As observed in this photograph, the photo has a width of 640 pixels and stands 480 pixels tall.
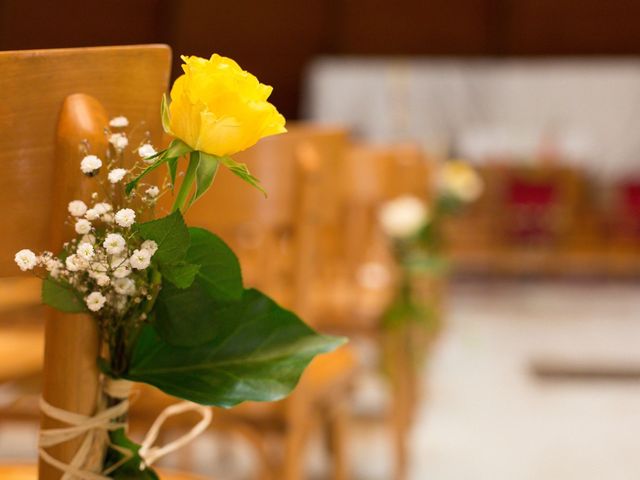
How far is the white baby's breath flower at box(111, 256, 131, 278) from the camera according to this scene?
2.53 ft

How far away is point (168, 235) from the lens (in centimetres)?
78

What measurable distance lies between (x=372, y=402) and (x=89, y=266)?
3543 millimetres

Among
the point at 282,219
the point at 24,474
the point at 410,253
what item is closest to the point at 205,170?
the point at 24,474

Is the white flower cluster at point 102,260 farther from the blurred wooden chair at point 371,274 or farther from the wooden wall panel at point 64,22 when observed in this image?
the wooden wall panel at point 64,22

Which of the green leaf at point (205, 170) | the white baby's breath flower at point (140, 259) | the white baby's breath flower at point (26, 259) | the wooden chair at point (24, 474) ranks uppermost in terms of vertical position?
the green leaf at point (205, 170)

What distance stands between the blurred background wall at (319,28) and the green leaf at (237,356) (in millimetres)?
9424

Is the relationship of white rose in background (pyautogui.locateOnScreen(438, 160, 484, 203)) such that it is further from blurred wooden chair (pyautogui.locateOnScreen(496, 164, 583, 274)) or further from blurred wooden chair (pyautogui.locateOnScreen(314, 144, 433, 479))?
blurred wooden chair (pyautogui.locateOnScreen(496, 164, 583, 274))

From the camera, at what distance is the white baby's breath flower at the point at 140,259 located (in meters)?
0.76

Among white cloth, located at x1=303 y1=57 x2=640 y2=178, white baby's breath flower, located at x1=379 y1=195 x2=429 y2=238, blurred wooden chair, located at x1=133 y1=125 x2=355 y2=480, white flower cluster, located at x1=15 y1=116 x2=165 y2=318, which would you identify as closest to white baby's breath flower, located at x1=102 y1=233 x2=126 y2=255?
white flower cluster, located at x1=15 y1=116 x2=165 y2=318

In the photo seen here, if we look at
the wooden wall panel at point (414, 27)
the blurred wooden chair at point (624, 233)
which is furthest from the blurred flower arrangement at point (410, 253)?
the wooden wall panel at point (414, 27)

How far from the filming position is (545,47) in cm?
1019

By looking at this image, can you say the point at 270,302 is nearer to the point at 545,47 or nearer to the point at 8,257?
the point at 8,257

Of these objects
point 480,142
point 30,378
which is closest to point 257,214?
point 30,378

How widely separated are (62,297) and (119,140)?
4.8 inches
